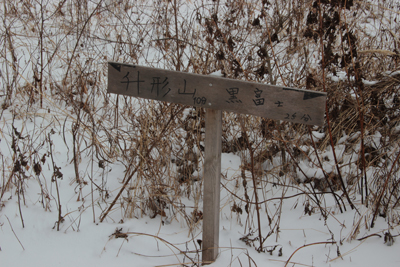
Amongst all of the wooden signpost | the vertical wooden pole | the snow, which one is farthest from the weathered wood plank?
the snow

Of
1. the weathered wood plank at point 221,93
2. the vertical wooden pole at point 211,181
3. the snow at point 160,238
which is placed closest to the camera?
the weathered wood plank at point 221,93

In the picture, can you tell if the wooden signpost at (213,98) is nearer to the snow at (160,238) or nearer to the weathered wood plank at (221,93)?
the weathered wood plank at (221,93)

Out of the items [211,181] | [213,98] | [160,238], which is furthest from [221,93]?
[160,238]

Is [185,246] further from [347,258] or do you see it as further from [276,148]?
[276,148]

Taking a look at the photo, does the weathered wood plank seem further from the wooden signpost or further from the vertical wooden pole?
the vertical wooden pole

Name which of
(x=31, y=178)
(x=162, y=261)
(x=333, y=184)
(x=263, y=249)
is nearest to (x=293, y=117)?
(x=263, y=249)

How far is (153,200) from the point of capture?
2.27 meters

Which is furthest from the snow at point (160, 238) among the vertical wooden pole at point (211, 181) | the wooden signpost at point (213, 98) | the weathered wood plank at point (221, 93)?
the weathered wood plank at point (221, 93)

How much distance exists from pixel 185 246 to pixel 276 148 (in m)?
1.18

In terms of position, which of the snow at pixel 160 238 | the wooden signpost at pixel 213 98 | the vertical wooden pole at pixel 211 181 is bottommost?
the snow at pixel 160 238

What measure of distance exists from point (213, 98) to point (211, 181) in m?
0.43

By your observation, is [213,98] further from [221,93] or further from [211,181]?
[211,181]

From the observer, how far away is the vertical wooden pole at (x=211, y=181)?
163 cm

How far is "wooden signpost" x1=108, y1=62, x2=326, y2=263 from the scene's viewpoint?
1.40 metres
